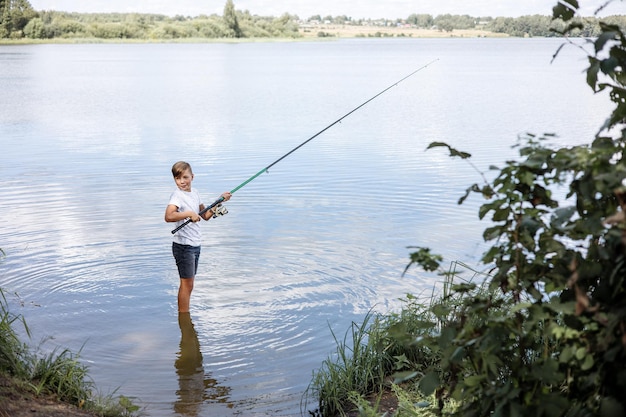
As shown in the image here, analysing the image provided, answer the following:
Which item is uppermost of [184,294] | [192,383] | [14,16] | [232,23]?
[232,23]

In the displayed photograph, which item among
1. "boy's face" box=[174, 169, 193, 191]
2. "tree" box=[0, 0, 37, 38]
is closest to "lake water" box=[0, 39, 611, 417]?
"boy's face" box=[174, 169, 193, 191]

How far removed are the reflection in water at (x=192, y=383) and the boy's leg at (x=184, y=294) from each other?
28 cm

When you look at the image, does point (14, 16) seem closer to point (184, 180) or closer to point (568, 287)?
point (184, 180)

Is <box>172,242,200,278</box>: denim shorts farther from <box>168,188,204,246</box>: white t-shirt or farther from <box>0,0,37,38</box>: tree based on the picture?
<box>0,0,37,38</box>: tree

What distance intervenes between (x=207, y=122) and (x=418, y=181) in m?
9.51

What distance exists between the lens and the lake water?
20.9 feet

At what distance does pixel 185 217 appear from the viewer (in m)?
6.56

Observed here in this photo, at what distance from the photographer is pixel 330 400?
5129 millimetres

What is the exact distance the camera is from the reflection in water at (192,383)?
552 centimetres

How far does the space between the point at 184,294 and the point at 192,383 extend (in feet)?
4.11

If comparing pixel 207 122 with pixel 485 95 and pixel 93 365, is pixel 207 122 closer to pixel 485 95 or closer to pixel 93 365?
pixel 485 95

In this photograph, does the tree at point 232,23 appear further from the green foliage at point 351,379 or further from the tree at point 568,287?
the tree at point 568,287

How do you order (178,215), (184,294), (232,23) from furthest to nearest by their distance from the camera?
(232,23)
(184,294)
(178,215)

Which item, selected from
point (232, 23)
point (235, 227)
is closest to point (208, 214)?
point (235, 227)
